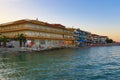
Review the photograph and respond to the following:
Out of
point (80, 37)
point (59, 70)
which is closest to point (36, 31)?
point (59, 70)

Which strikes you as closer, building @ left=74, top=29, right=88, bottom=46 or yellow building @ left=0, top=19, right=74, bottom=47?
yellow building @ left=0, top=19, right=74, bottom=47

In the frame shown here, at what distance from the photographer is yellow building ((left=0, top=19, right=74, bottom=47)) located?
76375 millimetres

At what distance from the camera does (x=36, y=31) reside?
8006 cm

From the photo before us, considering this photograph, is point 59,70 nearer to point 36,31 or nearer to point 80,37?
point 36,31

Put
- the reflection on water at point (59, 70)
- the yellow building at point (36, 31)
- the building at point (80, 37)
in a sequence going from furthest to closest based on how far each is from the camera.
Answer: the building at point (80, 37) → the yellow building at point (36, 31) → the reflection on water at point (59, 70)

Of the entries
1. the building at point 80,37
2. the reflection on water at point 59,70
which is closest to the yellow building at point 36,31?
the building at point 80,37

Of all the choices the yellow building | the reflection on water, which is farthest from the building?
the reflection on water

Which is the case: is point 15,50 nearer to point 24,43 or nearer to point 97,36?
point 24,43

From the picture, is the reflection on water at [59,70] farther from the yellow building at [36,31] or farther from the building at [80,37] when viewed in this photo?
the building at [80,37]

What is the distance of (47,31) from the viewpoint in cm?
8756

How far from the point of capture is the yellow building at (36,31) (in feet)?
251

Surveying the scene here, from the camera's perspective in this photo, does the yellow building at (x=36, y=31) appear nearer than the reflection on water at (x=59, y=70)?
No

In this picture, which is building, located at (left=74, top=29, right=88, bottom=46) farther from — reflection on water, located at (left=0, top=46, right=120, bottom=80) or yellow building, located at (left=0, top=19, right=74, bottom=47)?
reflection on water, located at (left=0, top=46, right=120, bottom=80)

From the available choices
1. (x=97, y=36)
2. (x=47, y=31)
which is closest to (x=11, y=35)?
(x=47, y=31)
